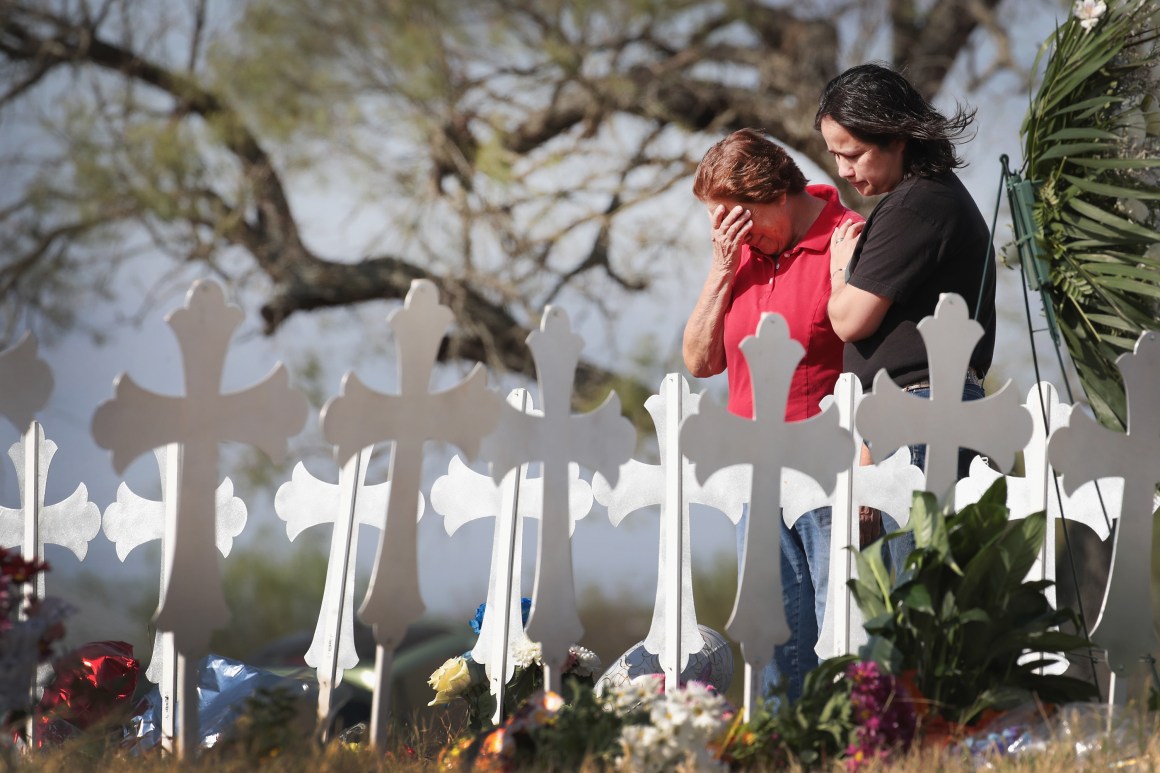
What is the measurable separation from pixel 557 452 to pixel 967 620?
2.31 ft

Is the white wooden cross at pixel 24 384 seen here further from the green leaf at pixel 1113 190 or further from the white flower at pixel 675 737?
the green leaf at pixel 1113 190

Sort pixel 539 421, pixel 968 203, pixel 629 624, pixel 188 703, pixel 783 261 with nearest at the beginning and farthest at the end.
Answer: pixel 188 703 < pixel 539 421 < pixel 968 203 < pixel 783 261 < pixel 629 624

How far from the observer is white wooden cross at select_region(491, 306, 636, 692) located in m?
1.90

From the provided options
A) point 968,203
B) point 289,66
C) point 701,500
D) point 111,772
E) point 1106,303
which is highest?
point 289,66

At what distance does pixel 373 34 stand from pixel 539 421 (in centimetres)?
551

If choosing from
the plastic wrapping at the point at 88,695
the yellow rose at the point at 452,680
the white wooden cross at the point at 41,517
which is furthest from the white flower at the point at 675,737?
the white wooden cross at the point at 41,517

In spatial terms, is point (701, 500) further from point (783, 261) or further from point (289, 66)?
point (289, 66)

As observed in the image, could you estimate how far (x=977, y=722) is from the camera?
5.83 ft

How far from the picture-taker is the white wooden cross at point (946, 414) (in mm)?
1901

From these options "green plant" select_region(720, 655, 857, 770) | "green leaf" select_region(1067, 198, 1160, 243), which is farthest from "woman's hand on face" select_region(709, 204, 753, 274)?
"green plant" select_region(720, 655, 857, 770)

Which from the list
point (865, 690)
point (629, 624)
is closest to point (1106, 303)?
point (865, 690)

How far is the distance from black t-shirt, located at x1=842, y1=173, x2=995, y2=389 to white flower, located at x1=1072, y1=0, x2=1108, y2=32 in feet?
1.31

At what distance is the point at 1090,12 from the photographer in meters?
2.19

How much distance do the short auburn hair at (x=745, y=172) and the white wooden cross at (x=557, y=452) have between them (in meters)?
0.59
